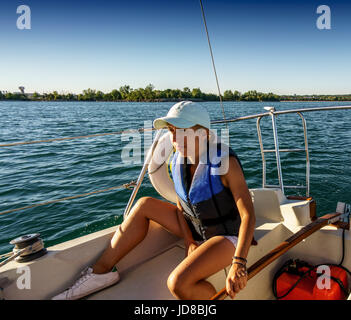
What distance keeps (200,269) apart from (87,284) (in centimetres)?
66

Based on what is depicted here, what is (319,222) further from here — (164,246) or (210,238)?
(164,246)

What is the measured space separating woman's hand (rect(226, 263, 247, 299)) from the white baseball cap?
65 centimetres

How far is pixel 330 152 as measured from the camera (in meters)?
7.31

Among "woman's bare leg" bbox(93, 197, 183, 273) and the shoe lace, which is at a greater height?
"woman's bare leg" bbox(93, 197, 183, 273)

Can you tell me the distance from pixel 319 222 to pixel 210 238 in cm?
72

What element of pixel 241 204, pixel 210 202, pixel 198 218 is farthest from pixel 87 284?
pixel 241 204

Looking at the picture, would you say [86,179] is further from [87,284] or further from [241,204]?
[241,204]

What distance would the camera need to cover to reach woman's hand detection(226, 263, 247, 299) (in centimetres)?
107

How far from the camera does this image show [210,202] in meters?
1.34

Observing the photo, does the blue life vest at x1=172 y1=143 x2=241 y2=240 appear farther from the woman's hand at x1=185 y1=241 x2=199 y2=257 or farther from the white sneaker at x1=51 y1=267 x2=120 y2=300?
the white sneaker at x1=51 y1=267 x2=120 y2=300

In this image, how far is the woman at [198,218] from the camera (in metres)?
1.23

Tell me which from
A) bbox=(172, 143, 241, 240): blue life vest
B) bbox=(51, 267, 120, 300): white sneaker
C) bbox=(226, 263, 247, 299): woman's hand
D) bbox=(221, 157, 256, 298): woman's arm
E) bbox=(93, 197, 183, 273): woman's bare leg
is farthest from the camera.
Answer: bbox=(93, 197, 183, 273): woman's bare leg

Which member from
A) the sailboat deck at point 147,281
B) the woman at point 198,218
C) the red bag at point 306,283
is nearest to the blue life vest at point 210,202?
the woman at point 198,218

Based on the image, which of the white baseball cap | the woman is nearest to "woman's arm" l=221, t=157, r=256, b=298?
the woman
